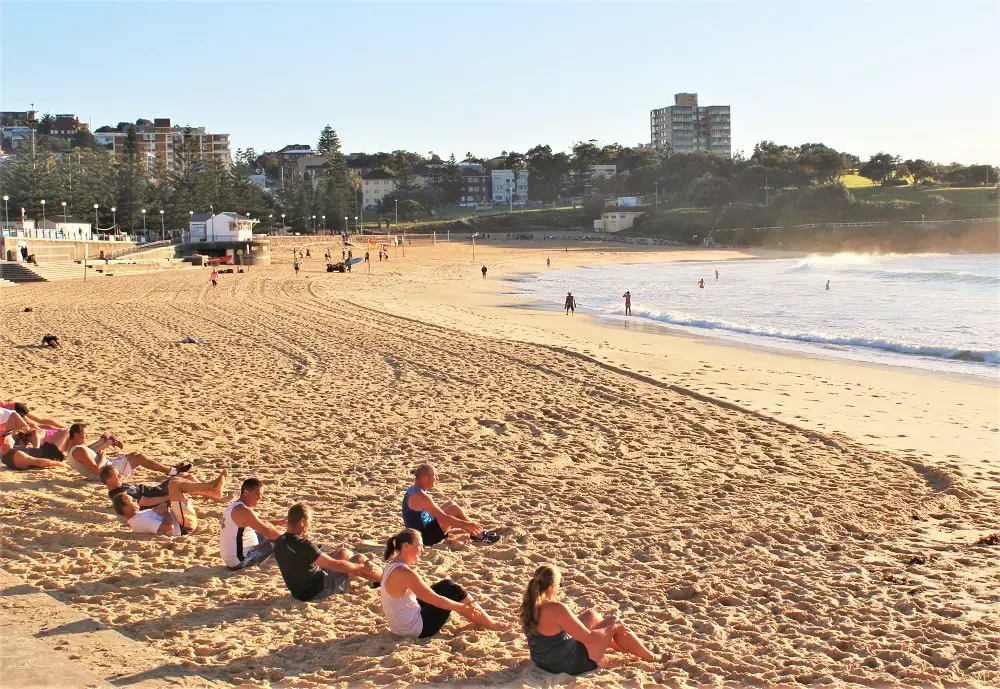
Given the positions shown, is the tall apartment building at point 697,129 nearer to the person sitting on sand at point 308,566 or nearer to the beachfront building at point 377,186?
the beachfront building at point 377,186

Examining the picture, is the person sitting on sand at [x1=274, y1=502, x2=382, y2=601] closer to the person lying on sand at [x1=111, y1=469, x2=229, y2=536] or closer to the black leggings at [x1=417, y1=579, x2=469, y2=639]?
the black leggings at [x1=417, y1=579, x2=469, y2=639]

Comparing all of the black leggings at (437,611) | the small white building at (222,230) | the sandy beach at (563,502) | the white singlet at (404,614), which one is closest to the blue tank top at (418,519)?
the sandy beach at (563,502)

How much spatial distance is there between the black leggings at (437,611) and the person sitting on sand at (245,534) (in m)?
1.33

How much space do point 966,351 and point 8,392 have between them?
50.6 ft

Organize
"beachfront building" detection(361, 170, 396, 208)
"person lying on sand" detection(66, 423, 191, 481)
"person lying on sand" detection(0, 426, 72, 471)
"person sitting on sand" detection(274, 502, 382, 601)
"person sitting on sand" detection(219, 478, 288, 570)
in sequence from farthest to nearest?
"beachfront building" detection(361, 170, 396, 208) → "person lying on sand" detection(0, 426, 72, 471) → "person lying on sand" detection(66, 423, 191, 481) → "person sitting on sand" detection(219, 478, 288, 570) → "person sitting on sand" detection(274, 502, 382, 601)

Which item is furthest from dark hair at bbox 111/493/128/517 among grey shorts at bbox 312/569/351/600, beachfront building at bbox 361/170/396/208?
beachfront building at bbox 361/170/396/208

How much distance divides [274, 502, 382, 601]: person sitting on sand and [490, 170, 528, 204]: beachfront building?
12982 centimetres

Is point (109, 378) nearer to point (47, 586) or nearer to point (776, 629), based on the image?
point (47, 586)

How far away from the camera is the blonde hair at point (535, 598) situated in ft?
13.8

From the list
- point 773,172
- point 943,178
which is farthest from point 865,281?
point 943,178

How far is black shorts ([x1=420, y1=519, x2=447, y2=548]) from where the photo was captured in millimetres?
5863

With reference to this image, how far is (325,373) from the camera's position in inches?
495

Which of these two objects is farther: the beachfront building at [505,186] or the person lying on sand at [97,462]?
the beachfront building at [505,186]

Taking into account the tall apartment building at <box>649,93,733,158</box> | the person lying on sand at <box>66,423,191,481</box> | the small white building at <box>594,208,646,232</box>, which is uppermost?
the tall apartment building at <box>649,93,733,158</box>
